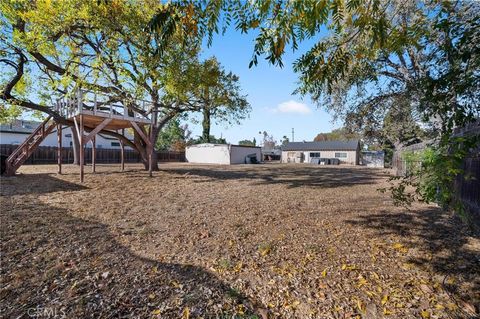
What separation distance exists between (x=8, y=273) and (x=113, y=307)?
4.68 feet

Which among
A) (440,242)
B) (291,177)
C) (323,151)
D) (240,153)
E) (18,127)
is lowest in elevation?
(440,242)

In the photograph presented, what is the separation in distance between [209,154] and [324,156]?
2197cm

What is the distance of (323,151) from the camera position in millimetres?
42344

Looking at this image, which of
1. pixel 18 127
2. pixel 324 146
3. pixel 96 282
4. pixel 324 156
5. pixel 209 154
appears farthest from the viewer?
pixel 324 146

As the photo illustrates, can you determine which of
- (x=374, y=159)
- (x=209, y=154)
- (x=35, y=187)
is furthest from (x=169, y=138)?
(x=35, y=187)

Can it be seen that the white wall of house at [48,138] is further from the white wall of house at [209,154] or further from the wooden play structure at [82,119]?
the wooden play structure at [82,119]

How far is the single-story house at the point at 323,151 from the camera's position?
3988 cm

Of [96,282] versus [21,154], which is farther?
[21,154]

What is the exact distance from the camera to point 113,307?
86.7 inches

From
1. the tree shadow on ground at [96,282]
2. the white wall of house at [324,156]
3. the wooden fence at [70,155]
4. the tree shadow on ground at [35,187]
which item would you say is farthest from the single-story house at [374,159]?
the tree shadow on ground at [96,282]

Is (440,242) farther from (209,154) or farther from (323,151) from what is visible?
(323,151)

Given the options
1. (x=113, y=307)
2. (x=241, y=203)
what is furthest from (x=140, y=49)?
(x=113, y=307)

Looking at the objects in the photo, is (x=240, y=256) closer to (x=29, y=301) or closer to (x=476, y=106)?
(x=29, y=301)

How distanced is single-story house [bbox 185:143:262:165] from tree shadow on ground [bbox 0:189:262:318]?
24.1 m
